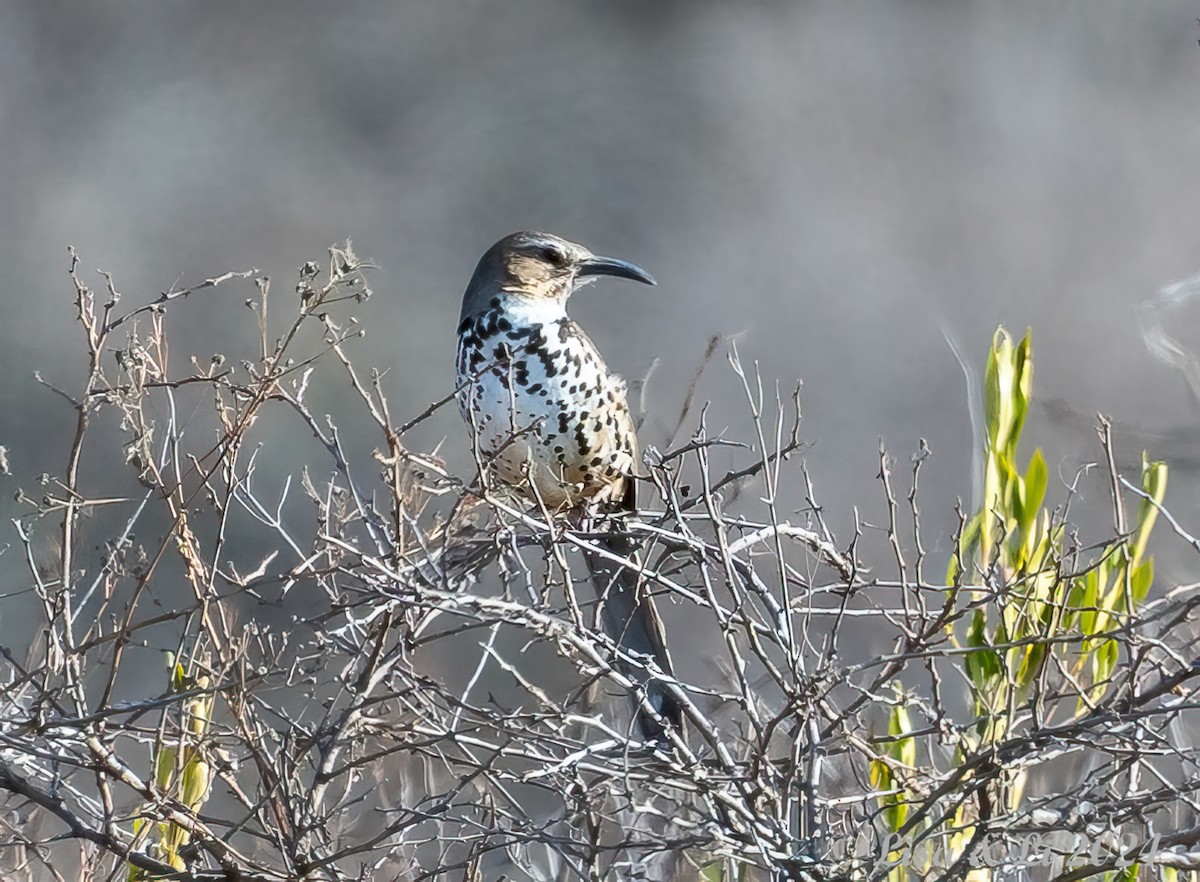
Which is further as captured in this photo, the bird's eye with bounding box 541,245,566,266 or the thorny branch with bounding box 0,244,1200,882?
the bird's eye with bounding box 541,245,566,266

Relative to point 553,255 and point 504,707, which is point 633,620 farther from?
point 553,255

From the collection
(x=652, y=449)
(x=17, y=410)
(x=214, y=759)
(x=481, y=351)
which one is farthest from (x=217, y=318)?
(x=652, y=449)

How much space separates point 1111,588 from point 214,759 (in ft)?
4.83

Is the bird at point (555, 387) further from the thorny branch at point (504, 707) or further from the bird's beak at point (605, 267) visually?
the thorny branch at point (504, 707)

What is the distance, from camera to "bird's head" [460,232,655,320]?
7.85ft

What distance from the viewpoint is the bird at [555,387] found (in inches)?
87.1

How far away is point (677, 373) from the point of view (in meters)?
3.39

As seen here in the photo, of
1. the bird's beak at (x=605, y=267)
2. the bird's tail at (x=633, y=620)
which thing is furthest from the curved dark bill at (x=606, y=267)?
the bird's tail at (x=633, y=620)

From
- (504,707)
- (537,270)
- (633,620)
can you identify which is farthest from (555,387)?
(504,707)

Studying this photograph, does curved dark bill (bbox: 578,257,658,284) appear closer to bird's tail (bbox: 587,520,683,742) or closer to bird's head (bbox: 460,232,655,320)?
bird's head (bbox: 460,232,655,320)

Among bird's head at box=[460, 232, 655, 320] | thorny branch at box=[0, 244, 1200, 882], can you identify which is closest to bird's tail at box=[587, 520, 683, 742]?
thorny branch at box=[0, 244, 1200, 882]

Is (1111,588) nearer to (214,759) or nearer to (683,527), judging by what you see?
(683,527)

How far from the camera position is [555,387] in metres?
2.25

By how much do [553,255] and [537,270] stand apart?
49mm
